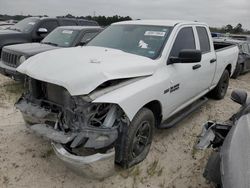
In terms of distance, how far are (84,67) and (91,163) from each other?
1086 millimetres

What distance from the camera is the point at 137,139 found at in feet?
→ 11.8

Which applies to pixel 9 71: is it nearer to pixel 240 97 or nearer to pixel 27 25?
pixel 27 25

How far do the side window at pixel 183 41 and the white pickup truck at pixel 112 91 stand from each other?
2cm

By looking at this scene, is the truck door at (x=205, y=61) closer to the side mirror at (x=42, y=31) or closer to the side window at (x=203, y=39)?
the side window at (x=203, y=39)

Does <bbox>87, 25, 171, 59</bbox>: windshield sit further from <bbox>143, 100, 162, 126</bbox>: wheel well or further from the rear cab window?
the rear cab window

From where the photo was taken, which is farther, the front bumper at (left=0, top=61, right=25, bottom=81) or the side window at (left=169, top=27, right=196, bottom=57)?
the front bumper at (left=0, top=61, right=25, bottom=81)

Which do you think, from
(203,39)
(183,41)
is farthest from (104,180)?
(203,39)

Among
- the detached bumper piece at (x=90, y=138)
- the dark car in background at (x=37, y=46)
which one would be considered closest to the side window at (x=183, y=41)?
the detached bumper piece at (x=90, y=138)

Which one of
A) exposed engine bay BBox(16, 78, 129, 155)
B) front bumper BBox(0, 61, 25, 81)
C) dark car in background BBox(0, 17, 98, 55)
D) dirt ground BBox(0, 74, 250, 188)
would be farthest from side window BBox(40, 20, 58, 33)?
exposed engine bay BBox(16, 78, 129, 155)

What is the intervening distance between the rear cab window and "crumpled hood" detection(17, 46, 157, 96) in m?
1.85

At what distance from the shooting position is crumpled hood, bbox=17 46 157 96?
3.02m

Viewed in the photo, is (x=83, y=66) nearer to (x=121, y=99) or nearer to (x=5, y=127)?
(x=121, y=99)

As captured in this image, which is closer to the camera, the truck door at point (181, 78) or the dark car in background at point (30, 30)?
the truck door at point (181, 78)

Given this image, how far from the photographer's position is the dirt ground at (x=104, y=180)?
3.44 meters
